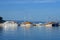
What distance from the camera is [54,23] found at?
9331cm

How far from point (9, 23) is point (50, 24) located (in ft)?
55.3

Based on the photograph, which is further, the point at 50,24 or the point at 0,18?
the point at 0,18

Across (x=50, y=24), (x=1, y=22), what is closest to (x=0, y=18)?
(x=1, y=22)

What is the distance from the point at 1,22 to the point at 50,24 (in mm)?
21737

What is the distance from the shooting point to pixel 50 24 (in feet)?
306

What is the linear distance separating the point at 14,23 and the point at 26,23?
4768mm

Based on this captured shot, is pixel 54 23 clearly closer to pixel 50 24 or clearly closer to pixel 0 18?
pixel 50 24

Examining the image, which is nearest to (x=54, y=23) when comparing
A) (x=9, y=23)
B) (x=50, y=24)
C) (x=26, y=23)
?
(x=50, y=24)

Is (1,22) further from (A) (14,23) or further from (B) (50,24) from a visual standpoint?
(B) (50,24)

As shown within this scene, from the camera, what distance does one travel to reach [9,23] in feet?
323

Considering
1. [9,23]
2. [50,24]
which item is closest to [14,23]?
Result: [9,23]

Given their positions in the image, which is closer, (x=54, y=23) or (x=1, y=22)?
(x=54, y=23)

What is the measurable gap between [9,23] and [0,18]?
538 centimetres

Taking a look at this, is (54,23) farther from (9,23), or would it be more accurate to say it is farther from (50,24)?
(9,23)
